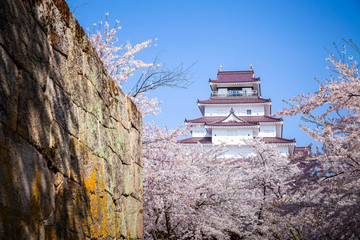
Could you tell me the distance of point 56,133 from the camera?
8.69ft

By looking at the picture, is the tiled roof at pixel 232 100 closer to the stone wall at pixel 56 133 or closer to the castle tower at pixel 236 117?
the castle tower at pixel 236 117

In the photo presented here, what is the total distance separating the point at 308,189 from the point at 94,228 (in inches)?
257

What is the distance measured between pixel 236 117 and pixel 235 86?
22.4ft

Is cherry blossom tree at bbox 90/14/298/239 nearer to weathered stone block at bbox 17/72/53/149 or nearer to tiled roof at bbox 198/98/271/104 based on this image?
weathered stone block at bbox 17/72/53/149

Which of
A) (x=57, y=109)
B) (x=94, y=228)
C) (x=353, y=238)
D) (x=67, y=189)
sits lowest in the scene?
(x=353, y=238)

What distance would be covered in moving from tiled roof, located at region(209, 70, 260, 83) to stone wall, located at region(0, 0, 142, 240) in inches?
1592

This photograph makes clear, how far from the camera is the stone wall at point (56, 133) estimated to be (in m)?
2.05

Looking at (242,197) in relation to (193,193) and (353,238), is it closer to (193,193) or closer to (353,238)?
(193,193)

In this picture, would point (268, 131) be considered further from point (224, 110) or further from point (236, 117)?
point (224, 110)

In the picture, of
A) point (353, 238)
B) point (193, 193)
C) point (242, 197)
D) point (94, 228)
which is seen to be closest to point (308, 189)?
point (353, 238)

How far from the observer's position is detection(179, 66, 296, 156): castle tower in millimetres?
37781

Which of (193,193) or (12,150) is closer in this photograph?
(12,150)

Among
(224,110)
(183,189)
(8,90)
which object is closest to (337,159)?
(183,189)

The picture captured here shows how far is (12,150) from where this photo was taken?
2.04 meters
